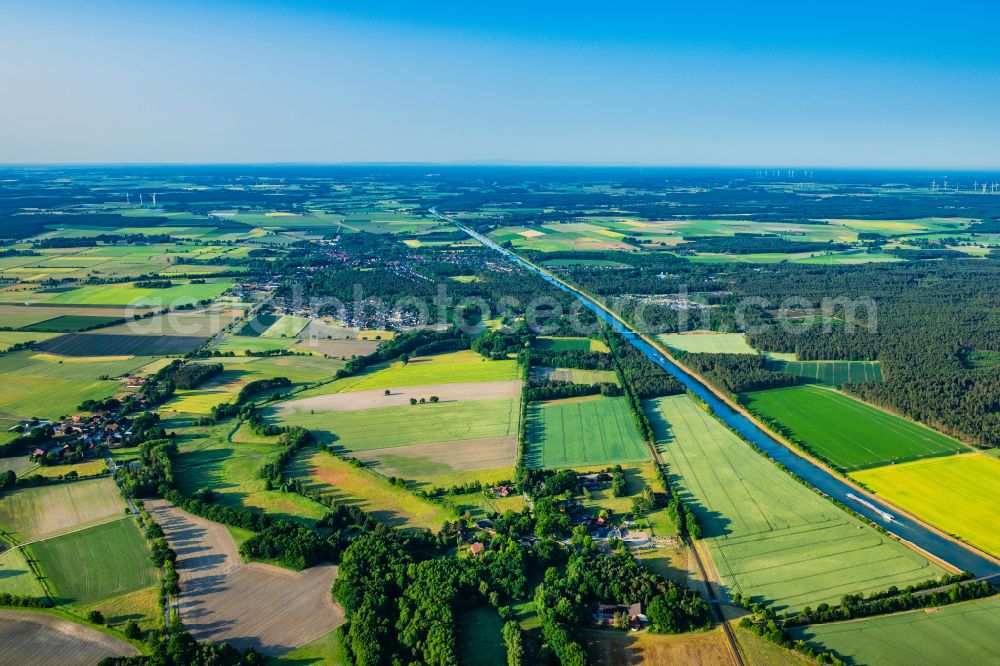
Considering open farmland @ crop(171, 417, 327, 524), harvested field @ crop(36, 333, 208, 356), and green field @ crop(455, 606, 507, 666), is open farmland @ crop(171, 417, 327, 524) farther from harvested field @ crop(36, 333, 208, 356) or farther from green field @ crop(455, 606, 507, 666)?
harvested field @ crop(36, 333, 208, 356)

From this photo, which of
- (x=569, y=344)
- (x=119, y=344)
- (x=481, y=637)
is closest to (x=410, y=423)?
(x=481, y=637)

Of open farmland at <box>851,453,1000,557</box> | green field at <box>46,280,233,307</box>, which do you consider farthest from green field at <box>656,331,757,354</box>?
green field at <box>46,280,233,307</box>

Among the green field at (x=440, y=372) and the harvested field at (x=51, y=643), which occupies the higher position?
the green field at (x=440, y=372)

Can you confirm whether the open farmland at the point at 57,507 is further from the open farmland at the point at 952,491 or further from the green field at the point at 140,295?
the green field at the point at 140,295

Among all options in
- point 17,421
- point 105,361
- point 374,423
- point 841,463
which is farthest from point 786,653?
point 105,361

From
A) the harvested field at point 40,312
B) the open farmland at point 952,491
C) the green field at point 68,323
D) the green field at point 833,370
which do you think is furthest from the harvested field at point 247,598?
the harvested field at point 40,312

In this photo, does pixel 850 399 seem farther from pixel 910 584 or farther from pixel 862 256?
pixel 862 256

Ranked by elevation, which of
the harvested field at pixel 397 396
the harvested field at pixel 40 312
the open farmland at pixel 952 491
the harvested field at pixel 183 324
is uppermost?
the harvested field at pixel 40 312

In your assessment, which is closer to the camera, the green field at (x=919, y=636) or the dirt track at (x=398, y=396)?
the green field at (x=919, y=636)
